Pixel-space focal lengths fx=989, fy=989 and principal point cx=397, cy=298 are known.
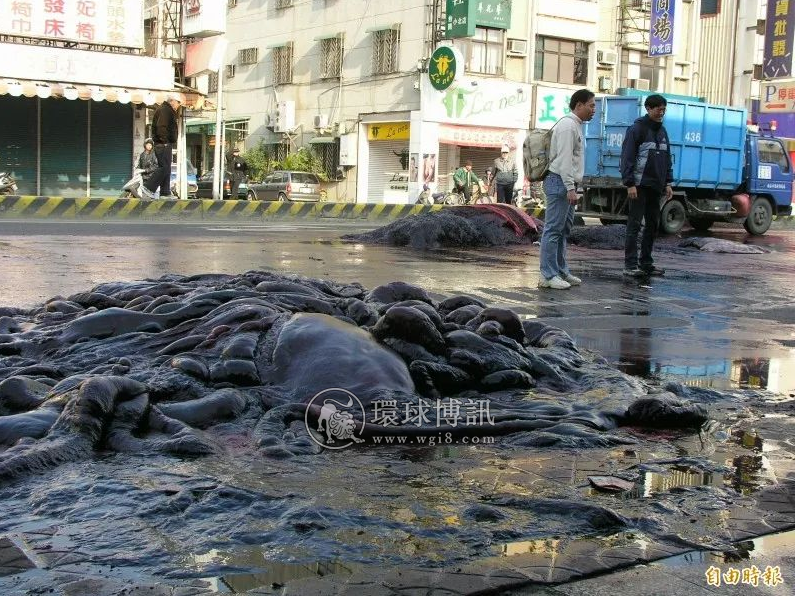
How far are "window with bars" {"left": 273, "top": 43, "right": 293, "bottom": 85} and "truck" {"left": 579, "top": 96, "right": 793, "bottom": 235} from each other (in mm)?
24606

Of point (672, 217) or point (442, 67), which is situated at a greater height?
point (442, 67)

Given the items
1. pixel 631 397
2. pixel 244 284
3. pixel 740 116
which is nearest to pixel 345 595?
pixel 631 397

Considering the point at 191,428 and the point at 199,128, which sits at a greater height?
the point at 199,128

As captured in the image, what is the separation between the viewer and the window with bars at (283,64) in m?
44.2

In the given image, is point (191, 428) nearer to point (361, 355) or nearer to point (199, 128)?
point (361, 355)

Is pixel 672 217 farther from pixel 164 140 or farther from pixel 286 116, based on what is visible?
pixel 286 116

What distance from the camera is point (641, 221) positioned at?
34.8ft

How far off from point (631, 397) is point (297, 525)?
217 cm

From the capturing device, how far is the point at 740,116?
22.8 m

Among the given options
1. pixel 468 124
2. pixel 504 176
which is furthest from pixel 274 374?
pixel 468 124

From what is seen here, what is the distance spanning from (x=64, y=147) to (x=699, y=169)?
55.1 ft

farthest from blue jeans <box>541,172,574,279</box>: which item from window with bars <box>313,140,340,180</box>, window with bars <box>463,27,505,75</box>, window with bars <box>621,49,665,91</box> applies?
window with bars <box>621,49,665,91</box>

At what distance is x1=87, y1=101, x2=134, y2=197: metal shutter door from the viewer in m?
27.5

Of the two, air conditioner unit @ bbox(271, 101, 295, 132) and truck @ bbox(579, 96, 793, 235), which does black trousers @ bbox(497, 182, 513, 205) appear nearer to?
truck @ bbox(579, 96, 793, 235)
